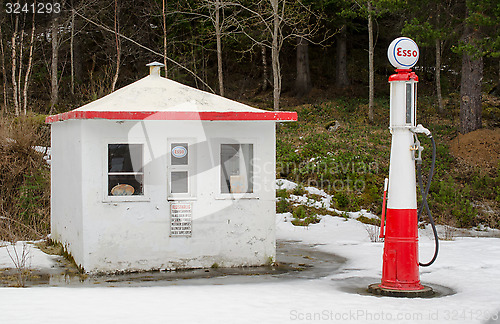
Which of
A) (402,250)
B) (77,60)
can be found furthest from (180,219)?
(77,60)

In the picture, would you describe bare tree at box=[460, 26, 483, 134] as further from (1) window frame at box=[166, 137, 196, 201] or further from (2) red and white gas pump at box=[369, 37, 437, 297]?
(2) red and white gas pump at box=[369, 37, 437, 297]

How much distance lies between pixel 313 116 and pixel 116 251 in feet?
63.6

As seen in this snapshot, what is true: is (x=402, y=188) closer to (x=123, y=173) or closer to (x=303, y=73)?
(x=123, y=173)

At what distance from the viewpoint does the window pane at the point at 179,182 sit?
32.0 feet

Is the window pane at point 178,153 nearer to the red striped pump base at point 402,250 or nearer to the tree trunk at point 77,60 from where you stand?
the red striped pump base at point 402,250

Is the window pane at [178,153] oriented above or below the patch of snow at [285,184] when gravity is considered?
above

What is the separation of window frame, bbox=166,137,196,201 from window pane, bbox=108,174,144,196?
0.45m

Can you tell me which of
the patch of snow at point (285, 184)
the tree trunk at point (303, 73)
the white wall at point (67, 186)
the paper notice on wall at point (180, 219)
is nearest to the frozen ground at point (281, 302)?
the paper notice on wall at point (180, 219)

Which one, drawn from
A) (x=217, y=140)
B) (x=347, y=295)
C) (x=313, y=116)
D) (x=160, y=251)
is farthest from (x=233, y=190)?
(x=313, y=116)

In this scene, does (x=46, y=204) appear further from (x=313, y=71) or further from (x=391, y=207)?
(x=313, y=71)

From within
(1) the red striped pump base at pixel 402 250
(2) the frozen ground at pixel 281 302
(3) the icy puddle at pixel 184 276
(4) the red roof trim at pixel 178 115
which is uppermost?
(4) the red roof trim at pixel 178 115

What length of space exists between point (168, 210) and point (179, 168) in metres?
0.71

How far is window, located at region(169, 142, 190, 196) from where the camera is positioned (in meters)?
9.73

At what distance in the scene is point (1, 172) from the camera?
16.8 metres
